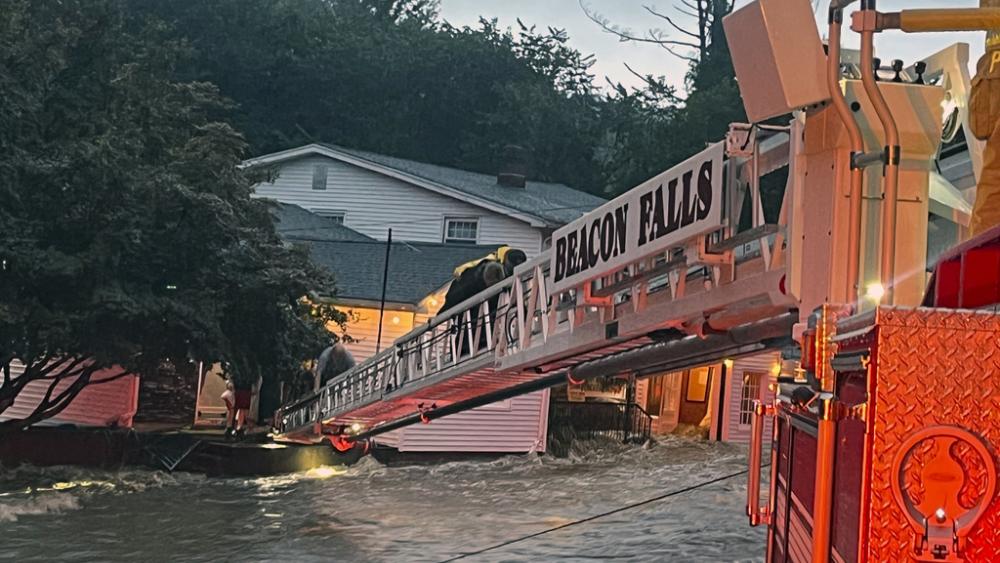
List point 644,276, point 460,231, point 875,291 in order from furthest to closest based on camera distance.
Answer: point 460,231
point 644,276
point 875,291

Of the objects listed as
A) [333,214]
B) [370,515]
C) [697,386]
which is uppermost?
[333,214]

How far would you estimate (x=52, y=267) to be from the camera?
49.3ft

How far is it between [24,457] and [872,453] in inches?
701

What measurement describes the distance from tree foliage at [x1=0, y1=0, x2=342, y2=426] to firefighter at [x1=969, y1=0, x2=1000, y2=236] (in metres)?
13.3

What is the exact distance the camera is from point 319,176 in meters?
28.9

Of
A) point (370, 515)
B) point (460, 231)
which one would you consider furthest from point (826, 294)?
point (460, 231)

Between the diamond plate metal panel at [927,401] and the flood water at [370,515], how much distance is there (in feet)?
36.3

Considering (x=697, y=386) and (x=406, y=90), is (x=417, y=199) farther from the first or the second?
(x=406, y=90)

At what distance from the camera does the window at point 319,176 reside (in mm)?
28875

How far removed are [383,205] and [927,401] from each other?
26.0 metres

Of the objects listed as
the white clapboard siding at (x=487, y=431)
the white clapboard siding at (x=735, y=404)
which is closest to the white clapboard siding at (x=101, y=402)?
the white clapboard siding at (x=487, y=431)

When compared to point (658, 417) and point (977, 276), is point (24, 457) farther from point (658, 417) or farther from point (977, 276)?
point (977, 276)

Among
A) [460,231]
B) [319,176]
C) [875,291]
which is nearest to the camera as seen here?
[875,291]

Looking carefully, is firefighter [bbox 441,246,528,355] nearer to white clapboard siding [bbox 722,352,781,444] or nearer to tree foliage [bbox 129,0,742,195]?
white clapboard siding [bbox 722,352,781,444]
